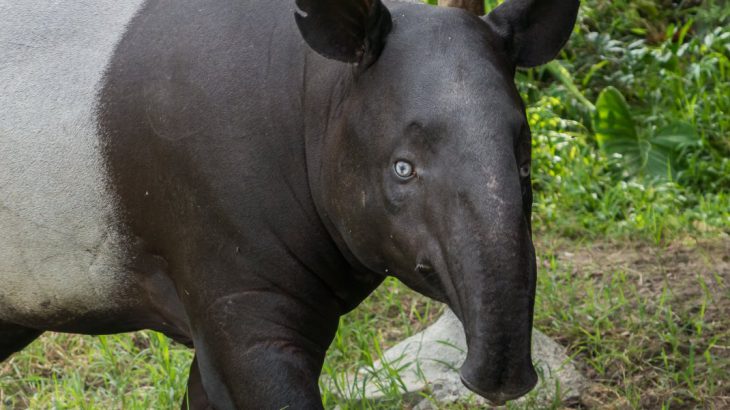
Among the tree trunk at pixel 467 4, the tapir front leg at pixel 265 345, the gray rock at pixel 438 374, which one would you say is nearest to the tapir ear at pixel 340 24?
the tapir front leg at pixel 265 345

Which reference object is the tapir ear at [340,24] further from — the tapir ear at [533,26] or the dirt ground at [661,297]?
the dirt ground at [661,297]

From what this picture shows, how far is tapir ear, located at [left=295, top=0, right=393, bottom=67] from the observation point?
277 cm

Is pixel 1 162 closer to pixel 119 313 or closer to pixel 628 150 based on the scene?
pixel 119 313

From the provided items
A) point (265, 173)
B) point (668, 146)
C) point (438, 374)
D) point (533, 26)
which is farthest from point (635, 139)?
point (265, 173)

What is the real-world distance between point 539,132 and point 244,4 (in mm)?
3632

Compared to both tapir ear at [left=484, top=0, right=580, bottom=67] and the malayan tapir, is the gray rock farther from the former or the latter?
tapir ear at [left=484, top=0, right=580, bottom=67]

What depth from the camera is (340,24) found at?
9.11ft

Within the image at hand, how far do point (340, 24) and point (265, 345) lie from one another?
85 centimetres

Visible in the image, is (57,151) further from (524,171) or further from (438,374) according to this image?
(438,374)

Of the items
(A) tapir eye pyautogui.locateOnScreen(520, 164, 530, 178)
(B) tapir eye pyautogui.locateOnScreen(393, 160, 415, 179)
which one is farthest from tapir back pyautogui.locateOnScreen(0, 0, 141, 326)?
(A) tapir eye pyautogui.locateOnScreen(520, 164, 530, 178)

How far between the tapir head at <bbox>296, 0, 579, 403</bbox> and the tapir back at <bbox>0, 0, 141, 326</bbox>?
67 centimetres

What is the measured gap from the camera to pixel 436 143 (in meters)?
2.62

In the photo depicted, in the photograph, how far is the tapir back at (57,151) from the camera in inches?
124

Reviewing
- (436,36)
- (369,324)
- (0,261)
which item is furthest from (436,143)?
(369,324)
